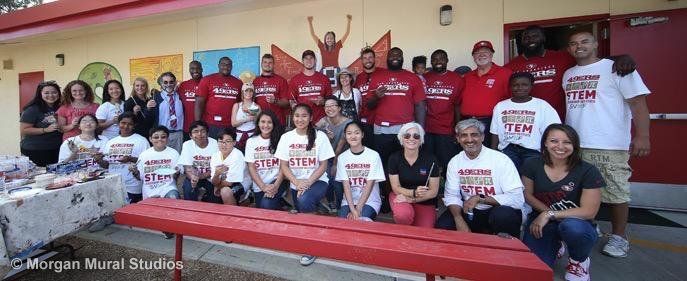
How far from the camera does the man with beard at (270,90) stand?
4.04 metres

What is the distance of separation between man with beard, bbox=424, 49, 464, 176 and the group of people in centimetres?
1

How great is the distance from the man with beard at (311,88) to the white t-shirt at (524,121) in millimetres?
1977

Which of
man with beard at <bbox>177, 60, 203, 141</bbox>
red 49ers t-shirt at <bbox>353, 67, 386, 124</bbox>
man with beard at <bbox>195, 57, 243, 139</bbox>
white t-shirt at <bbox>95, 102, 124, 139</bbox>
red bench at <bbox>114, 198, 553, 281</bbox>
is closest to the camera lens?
red bench at <bbox>114, 198, 553, 281</bbox>

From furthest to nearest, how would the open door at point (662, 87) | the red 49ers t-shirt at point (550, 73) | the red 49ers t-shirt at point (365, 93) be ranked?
the red 49ers t-shirt at point (365, 93)
the open door at point (662, 87)
the red 49ers t-shirt at point (550, 73)

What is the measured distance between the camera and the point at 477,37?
4.16m

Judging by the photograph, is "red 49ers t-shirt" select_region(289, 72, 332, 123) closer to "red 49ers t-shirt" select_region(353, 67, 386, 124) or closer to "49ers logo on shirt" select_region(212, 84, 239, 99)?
"red 49ers t-shirt" select_region(353, 67, 386, 124)

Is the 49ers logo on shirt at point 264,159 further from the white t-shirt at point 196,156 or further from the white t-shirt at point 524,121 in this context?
the white t-shirt at point 524,121

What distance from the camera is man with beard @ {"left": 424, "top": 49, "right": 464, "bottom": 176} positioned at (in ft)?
11.4

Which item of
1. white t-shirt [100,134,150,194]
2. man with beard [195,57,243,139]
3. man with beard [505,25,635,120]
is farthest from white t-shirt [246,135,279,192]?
man with beard [505,25,635,120]

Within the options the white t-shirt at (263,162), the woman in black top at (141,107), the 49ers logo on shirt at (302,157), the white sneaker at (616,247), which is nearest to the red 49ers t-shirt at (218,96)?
the woman in black top at (141,107)

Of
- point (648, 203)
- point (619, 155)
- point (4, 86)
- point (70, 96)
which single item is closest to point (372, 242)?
point (619, 155)

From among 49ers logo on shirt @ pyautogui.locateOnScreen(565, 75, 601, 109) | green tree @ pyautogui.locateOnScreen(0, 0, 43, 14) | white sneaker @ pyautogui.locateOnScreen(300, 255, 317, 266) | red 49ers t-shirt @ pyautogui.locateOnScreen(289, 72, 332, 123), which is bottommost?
white sneaker @ pyautogui.locateOnScreen(300, 255, 317, 266)

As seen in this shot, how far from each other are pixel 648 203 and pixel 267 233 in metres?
4.36

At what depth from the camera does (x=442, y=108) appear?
3498 mm
